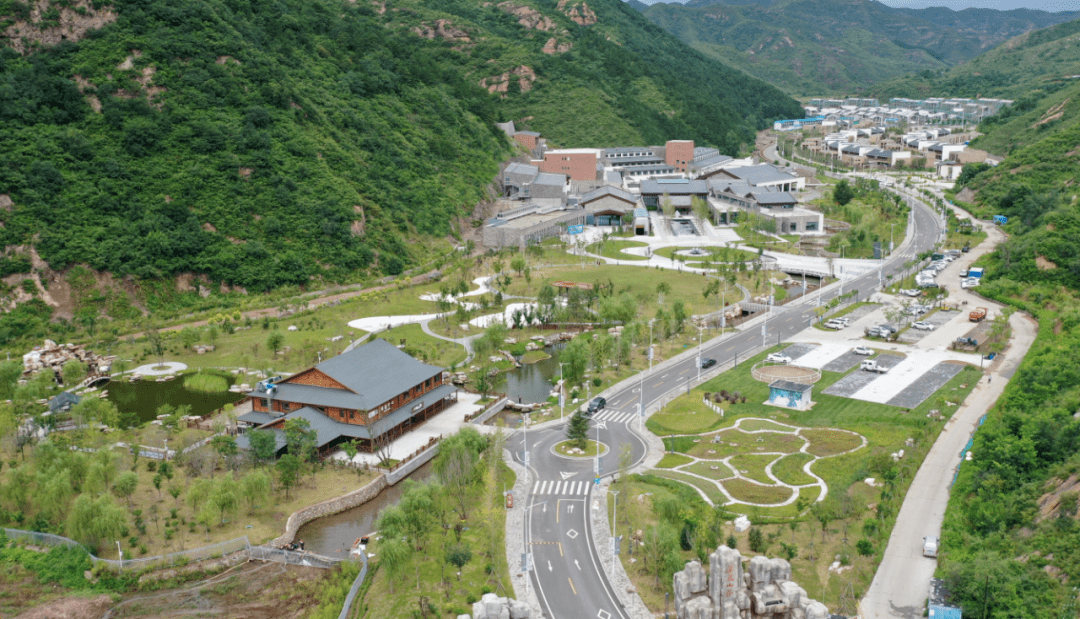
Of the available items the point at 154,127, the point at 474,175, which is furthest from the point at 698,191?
the point at 154,127

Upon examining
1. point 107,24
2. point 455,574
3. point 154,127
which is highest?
point 107,24

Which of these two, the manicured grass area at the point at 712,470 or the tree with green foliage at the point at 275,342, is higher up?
the tree with green foliage at the point at 275,342

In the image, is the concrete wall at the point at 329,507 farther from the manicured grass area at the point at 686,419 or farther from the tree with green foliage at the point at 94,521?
the manicured grass area at the point at 686,419

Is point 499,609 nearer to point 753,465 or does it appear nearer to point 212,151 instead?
point 753,465

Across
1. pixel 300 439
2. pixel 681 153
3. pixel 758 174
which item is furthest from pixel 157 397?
pixel 681 153

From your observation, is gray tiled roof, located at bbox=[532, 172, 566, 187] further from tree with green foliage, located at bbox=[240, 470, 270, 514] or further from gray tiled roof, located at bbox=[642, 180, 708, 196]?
tree with green foliage, located at bbox=[240, 470, 270, 514]

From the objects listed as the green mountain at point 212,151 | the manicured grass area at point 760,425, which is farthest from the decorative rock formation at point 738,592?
the green mountain at point 212,151

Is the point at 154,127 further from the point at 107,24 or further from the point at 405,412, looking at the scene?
the point at 405,412
